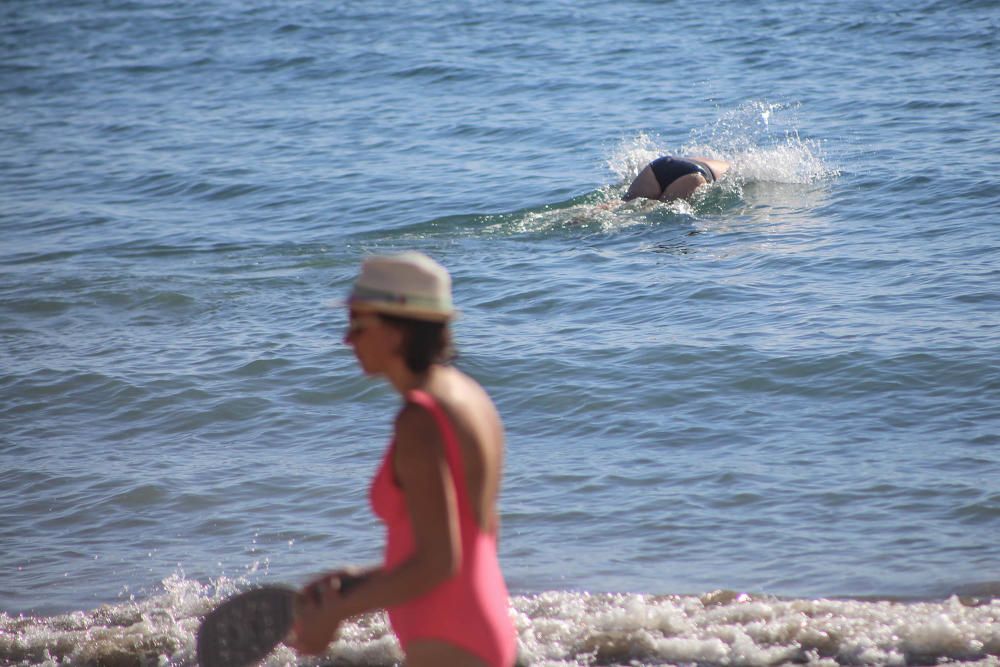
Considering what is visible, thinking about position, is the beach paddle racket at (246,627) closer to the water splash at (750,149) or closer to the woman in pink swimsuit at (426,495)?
the woman in pink swimsuit at (426,495)

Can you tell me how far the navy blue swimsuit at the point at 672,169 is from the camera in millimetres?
12750

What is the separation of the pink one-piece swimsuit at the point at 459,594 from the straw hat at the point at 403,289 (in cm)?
19

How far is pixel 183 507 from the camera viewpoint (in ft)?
23.4

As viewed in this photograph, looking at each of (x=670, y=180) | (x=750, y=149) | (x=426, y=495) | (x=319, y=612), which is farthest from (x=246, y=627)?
(x=750, y=149)

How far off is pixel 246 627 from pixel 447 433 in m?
0.95

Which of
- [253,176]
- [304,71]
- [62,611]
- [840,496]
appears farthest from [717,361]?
[304,71]

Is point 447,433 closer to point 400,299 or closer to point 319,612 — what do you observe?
point 400,299

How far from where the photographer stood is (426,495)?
2729 millimetres

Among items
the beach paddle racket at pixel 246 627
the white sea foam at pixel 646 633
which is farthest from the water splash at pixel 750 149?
the beach paddle racket at pixel 246 627

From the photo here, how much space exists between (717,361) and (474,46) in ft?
52.7

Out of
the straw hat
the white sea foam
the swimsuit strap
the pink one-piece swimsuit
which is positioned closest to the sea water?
the white sea foam

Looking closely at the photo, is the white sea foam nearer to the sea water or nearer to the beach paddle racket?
the sea water

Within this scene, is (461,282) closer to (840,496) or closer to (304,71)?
(840,496)

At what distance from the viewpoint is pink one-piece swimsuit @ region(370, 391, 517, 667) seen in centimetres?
289
